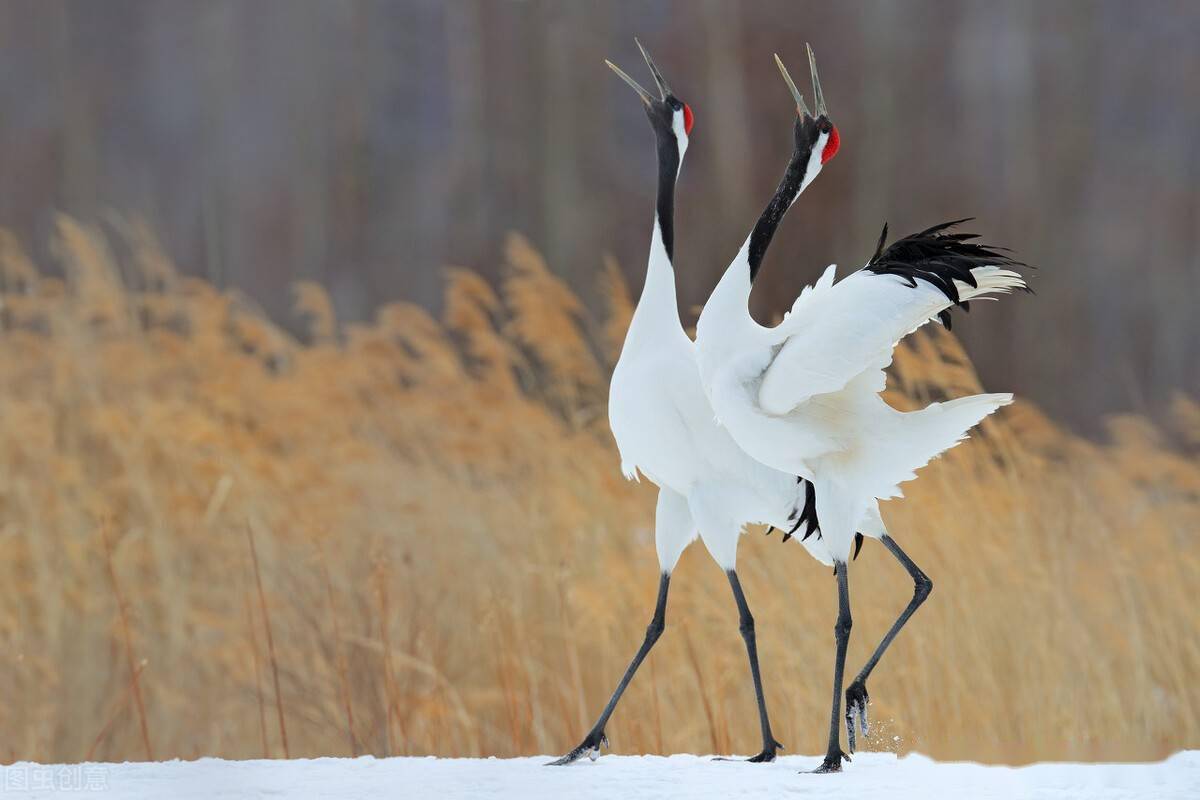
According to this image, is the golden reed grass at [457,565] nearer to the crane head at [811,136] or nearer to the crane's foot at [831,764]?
the crane's foot at [831,764]

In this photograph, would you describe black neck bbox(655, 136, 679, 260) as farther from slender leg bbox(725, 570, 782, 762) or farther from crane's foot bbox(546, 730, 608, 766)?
crane's foot bbox(546, 730, 608, 766)

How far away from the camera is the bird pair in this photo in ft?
4.70

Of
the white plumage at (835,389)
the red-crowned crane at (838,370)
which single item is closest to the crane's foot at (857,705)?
the red-crowned crane at (838,370)

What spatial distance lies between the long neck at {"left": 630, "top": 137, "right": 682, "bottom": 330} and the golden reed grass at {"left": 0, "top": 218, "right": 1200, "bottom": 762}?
2.08 feet

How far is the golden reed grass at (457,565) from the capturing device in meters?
2.28

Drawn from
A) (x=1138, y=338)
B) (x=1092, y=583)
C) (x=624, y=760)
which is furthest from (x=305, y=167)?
(x=624, y=760)

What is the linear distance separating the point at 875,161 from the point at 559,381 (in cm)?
338

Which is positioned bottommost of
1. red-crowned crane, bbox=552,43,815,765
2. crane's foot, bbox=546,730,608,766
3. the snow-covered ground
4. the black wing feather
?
the snow-covered ground

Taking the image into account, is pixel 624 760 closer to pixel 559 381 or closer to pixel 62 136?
pixel 559 381

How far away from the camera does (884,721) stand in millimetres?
2119

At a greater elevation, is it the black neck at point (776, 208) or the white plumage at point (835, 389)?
the black neck at point (776, 208)

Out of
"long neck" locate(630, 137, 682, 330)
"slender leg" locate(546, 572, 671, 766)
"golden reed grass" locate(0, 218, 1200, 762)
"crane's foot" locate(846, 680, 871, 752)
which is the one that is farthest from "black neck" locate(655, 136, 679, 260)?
"golden reed grass" locate(0, 218, 1200, 762)

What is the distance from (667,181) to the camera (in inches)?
66.5

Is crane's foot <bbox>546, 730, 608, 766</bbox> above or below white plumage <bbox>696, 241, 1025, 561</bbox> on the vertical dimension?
below
